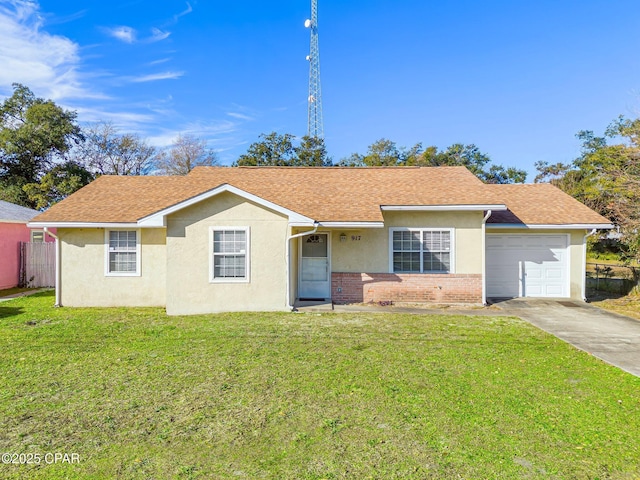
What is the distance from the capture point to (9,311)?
10.8 m

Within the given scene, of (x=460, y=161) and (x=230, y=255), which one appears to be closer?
(x=230, y=255)

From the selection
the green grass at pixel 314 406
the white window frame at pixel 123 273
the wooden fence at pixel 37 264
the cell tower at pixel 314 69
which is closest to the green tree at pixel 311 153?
the cell tower at pixel 314 69

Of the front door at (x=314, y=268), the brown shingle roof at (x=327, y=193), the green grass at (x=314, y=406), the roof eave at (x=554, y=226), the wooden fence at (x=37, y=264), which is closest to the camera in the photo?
the green grass at (x=314, y=406)

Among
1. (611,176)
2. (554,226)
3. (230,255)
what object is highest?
Result: (611,176)

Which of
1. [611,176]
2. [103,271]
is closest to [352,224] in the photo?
[103,271]

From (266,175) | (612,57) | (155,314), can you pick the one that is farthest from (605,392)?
(612,57)

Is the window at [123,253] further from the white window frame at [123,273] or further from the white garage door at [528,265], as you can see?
the white garage door at [528,265]

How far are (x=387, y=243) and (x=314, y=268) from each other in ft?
8.63

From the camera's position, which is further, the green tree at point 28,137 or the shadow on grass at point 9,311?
the green tree at point 28,137

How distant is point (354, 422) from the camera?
4.34 metres

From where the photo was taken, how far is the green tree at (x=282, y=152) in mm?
32531

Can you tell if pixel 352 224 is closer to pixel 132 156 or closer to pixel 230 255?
pixel 230 255

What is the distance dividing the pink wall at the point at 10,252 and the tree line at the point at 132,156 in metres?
14.5

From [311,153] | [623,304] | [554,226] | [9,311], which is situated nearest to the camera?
[9,311]
